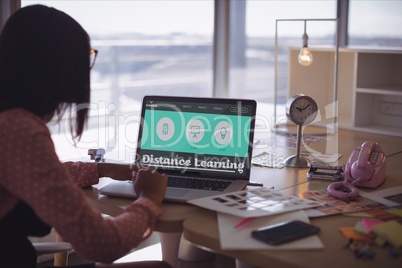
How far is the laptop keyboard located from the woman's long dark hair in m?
0.54

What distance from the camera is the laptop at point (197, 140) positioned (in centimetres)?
176

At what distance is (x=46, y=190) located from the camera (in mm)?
1154

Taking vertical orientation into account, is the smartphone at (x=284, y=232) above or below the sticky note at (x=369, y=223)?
below

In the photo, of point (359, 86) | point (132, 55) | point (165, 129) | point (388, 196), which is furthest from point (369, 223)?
point (132, 55)

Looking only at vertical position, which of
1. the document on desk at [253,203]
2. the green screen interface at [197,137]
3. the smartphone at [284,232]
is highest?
the green screen interface at [197,137]

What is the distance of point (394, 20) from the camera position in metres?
3.26

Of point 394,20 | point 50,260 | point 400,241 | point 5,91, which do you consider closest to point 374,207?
point 400,241

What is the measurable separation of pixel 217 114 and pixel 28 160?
794 mm

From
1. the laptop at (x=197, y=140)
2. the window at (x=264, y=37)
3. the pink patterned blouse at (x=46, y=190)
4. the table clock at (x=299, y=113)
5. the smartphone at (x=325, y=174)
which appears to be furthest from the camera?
the window at (x=264, y=37)

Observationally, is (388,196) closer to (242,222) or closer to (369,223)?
(369,223)

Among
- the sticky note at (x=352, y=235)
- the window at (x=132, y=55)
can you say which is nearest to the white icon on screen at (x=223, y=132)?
the sticky note at (x=352, y=235)

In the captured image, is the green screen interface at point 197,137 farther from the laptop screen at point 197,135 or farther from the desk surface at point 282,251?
the desk surface at point 282,251

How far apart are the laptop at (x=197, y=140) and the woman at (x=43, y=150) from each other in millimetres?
412

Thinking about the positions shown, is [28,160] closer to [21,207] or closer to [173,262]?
[21,207]
